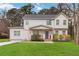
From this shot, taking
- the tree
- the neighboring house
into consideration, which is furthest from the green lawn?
the tree

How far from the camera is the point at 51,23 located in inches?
1486

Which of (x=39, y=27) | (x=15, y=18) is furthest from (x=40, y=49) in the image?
(x=15, y=18)

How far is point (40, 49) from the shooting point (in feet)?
124

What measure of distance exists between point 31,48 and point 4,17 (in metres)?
0.50

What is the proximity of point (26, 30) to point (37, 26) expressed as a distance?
14 cm

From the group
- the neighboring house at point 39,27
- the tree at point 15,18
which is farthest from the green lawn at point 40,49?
the tree at point 15,18

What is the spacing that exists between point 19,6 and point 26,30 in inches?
12.3

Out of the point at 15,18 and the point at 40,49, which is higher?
the point at 15,18

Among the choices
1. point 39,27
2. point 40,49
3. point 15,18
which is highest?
point 15,18

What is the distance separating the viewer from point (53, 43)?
3772 centimetres

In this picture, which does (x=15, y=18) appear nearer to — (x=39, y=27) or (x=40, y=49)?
(x=39, y=27)

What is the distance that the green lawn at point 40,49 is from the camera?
123 feet

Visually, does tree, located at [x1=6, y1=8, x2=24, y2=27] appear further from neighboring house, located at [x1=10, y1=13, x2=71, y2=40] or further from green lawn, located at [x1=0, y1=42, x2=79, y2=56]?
green lawn, located at [x1=0, y1=42, x2=79, y2=56]

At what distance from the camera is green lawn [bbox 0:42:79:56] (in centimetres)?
3759
